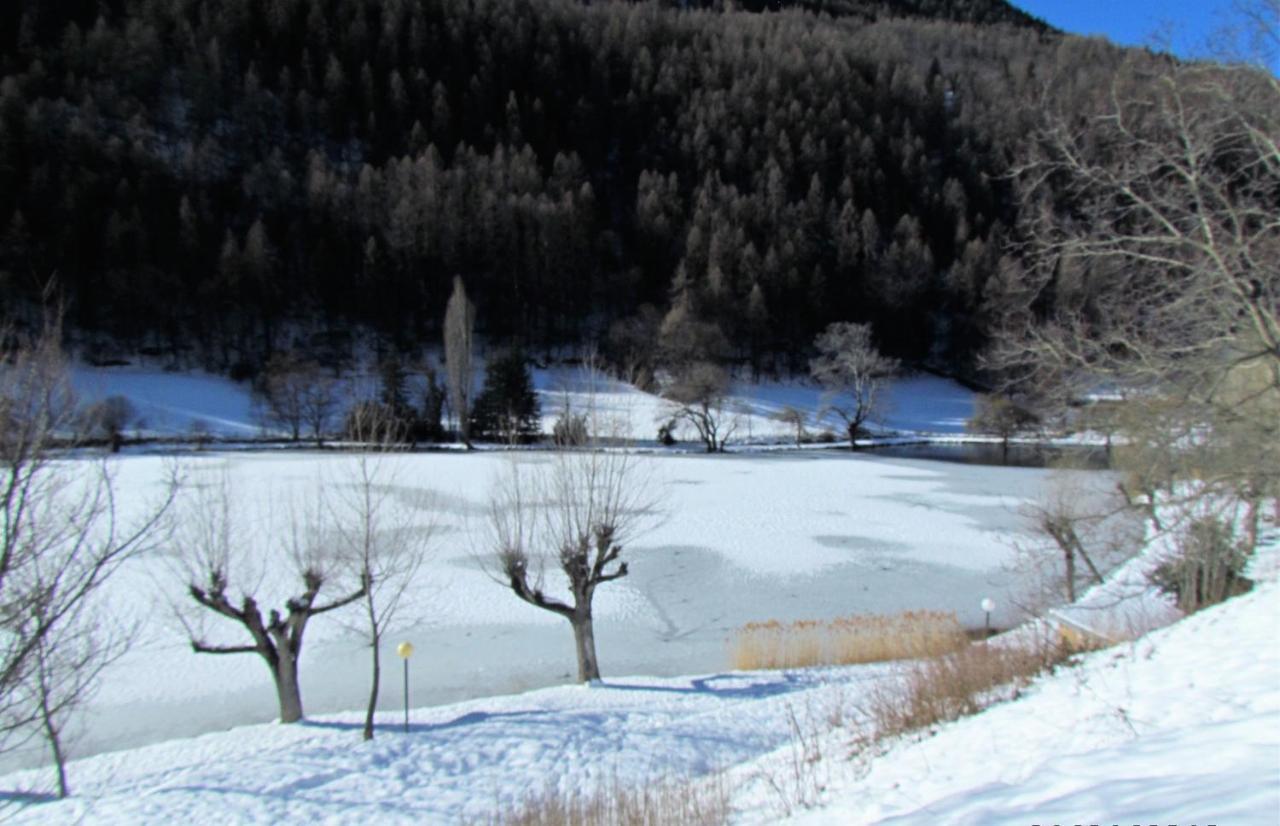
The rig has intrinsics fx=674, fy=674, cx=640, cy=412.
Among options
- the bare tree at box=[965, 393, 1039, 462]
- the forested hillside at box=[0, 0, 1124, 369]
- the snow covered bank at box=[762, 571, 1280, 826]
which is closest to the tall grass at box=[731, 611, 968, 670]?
the snow covered bank at box=[762, 571, 1280, 826]

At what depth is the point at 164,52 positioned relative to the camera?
7888 centimetres

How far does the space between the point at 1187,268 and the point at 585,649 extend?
10365 millimetres

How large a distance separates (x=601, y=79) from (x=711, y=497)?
103 m

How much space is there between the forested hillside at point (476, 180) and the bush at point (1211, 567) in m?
44.7

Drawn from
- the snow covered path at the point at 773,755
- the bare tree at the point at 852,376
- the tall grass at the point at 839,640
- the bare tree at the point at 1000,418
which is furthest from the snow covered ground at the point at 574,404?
the snow covered path at the point at 773,755

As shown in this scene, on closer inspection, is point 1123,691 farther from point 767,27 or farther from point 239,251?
point 767,27

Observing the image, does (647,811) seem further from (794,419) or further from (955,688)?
(794,419)

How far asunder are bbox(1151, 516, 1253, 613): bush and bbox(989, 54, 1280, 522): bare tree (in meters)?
0.61

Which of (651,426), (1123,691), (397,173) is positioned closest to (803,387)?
(651,426)

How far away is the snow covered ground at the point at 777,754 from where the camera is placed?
2979mm

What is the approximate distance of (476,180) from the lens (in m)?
76.4

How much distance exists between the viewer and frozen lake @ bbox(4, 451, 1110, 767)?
12.3 m

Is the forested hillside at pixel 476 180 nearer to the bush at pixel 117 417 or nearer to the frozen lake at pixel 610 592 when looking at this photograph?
the bush at pixel 117 417

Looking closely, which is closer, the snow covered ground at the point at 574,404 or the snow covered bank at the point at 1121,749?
the snow covered bank at the point at 1121,749
